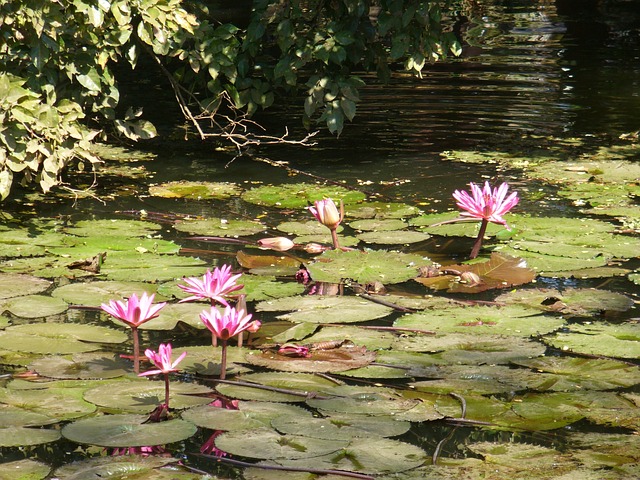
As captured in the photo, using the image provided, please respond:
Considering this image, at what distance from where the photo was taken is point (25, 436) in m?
2.23

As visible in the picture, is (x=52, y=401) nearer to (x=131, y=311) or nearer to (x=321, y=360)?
(x=131, y=311)

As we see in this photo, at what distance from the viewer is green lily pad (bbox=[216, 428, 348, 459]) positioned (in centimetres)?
213

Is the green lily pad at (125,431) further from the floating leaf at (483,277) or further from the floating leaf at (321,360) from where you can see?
the floating leaf at (483,277)

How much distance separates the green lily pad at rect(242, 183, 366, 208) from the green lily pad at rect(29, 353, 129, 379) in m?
2.06

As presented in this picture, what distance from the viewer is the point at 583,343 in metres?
2.88

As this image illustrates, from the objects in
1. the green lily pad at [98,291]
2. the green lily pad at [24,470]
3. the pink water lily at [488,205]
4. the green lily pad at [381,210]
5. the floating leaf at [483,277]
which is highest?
the pink water lily at [488,205]

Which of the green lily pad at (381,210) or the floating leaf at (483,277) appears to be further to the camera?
the green lily pad at (381,210)

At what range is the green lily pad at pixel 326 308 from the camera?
312cm

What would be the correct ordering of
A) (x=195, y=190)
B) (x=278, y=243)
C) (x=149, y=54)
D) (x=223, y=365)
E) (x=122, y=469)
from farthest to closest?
(x=149, y=54) → (x=195, y=190) → (x=278, y=243) → (x=223, y=365) → (x=122, y=469)

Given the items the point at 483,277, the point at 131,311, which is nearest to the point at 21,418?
the point at 131,311

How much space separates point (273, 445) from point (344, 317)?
99 centimetres

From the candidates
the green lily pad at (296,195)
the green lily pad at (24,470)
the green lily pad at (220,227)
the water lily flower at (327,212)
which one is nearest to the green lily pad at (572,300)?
the water lily flower at (327,212)


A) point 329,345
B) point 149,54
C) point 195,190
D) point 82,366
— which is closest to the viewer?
point 82,366

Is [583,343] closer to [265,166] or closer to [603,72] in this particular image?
[265,166]
